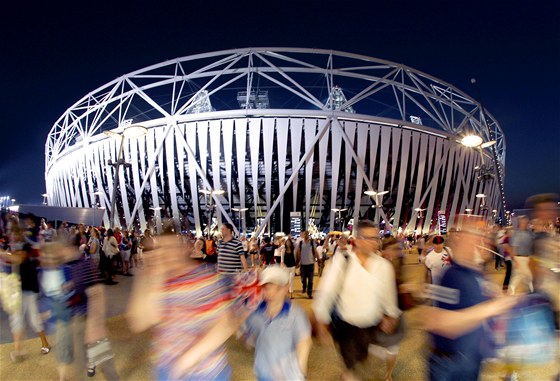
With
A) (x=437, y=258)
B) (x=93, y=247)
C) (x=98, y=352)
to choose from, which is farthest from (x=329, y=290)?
(x=93, y=247)

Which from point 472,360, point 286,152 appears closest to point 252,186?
point 286,152

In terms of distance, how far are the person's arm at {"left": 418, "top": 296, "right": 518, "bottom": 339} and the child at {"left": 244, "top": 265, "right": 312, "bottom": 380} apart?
864mm

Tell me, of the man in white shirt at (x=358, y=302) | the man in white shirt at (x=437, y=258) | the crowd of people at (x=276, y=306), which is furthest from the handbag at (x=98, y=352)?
the man in white shirt at (x=437, y=258)

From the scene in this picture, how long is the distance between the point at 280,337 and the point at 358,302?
111cm

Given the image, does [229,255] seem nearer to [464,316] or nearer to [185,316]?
[185,316]

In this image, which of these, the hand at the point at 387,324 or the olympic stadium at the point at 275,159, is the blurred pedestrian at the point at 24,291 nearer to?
the hand at the point at 387,324

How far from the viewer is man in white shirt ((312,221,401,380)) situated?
10.4 ft

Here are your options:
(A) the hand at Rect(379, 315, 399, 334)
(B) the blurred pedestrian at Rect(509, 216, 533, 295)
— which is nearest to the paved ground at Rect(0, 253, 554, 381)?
(A) the hand at Rect(379, 315, 399, 334)

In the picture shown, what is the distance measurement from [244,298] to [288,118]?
111 ft

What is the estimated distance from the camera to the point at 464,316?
88.7 inches

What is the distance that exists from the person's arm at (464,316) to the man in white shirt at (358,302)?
0.73 meters

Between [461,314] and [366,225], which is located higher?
[366,225]

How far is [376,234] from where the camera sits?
11.3ft

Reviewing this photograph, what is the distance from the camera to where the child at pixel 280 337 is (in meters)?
2.28
